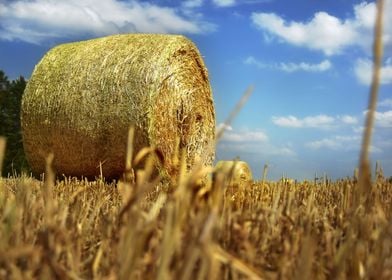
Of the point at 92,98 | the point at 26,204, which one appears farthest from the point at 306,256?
the point at 92,98

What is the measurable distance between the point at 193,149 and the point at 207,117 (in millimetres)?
567

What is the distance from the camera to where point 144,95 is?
23.5 feet

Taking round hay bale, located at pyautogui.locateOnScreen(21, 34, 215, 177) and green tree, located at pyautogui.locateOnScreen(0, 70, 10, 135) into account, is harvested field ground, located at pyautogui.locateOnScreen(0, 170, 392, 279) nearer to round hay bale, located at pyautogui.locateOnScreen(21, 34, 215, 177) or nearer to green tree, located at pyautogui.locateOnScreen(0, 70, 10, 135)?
Result: round hay bale, located at pyautogui.locateOnScreen(21, 34, 215, 177)

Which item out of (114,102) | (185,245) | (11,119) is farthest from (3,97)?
(185,245)

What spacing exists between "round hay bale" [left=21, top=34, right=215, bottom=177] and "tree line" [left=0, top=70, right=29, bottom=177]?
32.8ft

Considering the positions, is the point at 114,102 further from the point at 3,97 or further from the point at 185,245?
the point at 3,97

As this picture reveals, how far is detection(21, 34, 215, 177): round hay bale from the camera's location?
724 cm

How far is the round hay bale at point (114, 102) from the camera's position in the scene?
7.24 meters

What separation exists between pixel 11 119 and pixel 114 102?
13711 mm

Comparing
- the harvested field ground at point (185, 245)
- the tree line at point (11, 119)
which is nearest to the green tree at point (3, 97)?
the tree line at point (11, 119)

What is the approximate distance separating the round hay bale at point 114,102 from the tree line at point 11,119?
10010mm

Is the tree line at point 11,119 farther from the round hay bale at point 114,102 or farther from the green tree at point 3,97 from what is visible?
the round hay bale at point 114,102

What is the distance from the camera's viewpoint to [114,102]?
7.38 metres

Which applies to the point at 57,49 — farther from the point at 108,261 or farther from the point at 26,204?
the point at 108,261
